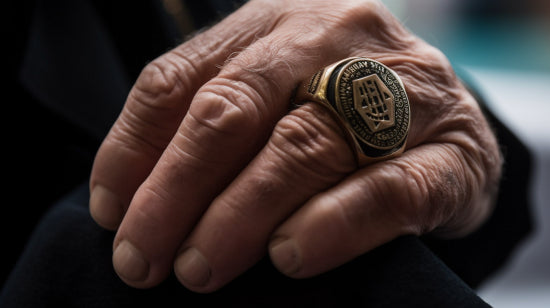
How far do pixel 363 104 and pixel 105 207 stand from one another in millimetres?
297

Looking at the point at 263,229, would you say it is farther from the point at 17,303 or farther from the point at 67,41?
the point at 67,41

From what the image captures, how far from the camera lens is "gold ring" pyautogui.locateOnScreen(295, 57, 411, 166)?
1.57 feet

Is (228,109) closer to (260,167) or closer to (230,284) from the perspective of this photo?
(260,167)

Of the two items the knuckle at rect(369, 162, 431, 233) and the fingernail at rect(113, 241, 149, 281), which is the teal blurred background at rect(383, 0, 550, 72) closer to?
the knuckle at rect(369, 162, 431, 233)

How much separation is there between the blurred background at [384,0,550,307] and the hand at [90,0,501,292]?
1404 millimetres

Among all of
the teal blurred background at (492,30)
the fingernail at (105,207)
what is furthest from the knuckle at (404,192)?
the teal blurred background at (492,30)

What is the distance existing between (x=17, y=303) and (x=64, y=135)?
0.30 meters

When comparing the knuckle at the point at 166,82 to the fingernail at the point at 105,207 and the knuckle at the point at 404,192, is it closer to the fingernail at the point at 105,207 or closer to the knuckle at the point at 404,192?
the fingernail at the point at 105,207

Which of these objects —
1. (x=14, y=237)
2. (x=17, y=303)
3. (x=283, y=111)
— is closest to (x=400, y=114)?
(x=283, y=111)

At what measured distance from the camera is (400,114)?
51 centimetres

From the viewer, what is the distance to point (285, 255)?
456 mm

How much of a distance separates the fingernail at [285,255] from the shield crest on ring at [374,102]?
5.5 inches

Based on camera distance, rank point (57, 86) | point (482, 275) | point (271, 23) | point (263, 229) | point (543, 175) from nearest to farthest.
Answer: point (263, 229) < point (271, 23) < point (57, 86) < point (482, 275) < point (543, 175)

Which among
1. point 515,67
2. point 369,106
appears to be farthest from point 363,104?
point 515,67
